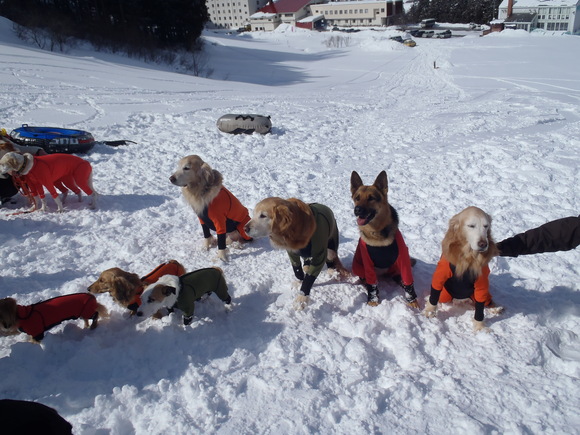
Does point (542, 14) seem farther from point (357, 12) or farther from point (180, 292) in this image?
point (180, 292)

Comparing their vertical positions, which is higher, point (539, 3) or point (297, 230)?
point (297, 230)

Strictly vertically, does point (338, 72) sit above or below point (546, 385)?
below

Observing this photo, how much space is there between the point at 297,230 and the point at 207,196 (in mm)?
1699

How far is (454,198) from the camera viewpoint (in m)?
6.96

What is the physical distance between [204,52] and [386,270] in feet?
117

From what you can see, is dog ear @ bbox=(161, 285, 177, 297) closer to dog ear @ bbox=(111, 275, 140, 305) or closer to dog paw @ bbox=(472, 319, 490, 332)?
dog ear @ bbox=(111, 275, 140, 305)

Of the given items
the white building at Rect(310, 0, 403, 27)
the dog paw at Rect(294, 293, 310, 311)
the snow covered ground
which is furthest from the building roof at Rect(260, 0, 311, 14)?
the dog paw at Rect(294, 293, 310, 311)

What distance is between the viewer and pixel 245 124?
10.8 m

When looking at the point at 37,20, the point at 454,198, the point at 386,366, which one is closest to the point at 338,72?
the point at 37,20

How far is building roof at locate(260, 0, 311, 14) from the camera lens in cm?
7419

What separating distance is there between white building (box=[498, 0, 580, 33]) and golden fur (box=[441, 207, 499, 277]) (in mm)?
71617

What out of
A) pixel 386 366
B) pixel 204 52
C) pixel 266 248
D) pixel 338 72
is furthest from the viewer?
pixel 204 52

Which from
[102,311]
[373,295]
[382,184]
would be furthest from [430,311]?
[102,311]

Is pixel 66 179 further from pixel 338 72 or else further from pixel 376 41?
pixel 376 41
